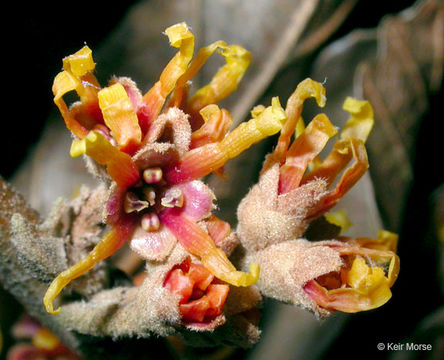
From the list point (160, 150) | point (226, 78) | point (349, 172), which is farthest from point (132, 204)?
point (349, 172)

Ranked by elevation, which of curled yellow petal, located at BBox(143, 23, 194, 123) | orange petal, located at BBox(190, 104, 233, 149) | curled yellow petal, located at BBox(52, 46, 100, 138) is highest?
curled yellow petal, located at BBox(52, 46, 100, 138)

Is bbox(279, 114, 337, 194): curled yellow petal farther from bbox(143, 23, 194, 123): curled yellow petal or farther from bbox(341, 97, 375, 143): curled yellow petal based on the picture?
bbox(143, 23, 194, 123): curled yellow petal

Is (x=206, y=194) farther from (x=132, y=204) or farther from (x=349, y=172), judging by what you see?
(x=349, y=172)

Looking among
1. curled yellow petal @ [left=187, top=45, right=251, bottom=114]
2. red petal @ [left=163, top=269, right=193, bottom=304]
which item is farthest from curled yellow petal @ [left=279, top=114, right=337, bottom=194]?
A: red petal @ [left=163, top=269, right=193, bottom=304]

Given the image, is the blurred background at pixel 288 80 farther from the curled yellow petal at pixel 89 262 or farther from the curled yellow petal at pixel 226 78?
the curled yellow petal at pixel 89 262

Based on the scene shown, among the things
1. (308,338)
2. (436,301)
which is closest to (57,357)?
(308,338)
